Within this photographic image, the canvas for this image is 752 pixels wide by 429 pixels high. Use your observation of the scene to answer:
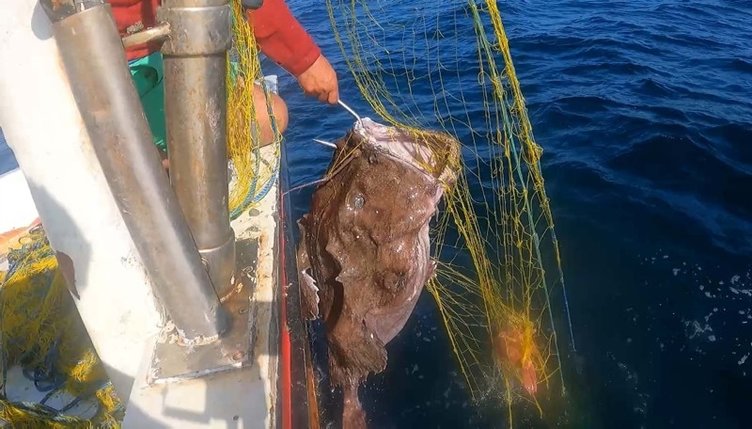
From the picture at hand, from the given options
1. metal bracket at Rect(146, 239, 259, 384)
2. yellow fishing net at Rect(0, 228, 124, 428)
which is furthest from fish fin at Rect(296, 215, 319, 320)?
yellow fishing net at Rect(0, 228, 124, 428)

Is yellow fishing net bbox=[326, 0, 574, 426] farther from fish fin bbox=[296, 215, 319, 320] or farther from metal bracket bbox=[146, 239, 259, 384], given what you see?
metal bracket bbox=[146, 239, 259, 384]

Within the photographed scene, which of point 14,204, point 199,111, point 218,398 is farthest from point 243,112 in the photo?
point 14,204

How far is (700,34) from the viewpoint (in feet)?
32.5

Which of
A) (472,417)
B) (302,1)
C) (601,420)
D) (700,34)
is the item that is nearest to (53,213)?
(472,417)

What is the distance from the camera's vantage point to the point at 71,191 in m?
2.40

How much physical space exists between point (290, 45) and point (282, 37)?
7 centimetres

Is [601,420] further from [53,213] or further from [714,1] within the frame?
[714,1]

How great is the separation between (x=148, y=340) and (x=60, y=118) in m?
1.31

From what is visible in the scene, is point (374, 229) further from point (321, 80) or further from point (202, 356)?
point (202, 356)

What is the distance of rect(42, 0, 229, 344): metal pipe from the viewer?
2.04m

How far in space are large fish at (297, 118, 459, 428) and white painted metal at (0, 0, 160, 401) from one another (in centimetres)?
116

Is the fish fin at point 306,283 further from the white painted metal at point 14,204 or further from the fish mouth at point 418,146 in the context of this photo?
the white painted metal at point 14,204

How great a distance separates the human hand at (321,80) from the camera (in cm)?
360

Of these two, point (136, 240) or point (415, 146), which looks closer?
point (136, 240)
